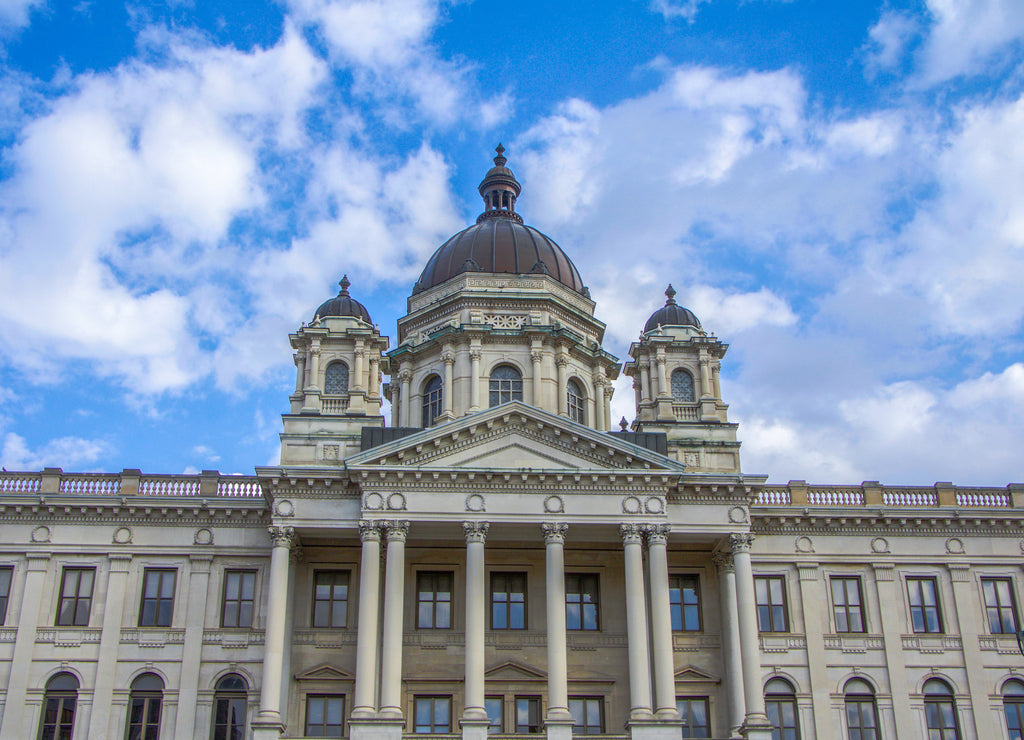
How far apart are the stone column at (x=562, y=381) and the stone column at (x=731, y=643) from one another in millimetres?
10776

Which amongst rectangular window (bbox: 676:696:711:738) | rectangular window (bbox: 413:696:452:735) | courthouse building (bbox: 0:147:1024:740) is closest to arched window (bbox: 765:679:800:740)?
courthouse building (bbox: 0:147:1024:740)

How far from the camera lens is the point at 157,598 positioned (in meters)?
40.0

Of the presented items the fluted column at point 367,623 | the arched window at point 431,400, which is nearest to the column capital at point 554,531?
the fluted column at point 367,623

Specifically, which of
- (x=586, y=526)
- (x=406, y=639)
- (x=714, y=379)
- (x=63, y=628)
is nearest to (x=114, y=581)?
(x=63, y=628)

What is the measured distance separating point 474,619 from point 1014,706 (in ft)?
65.6

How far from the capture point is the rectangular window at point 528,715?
38.7 metres

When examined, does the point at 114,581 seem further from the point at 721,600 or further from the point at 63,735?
the point at 721,600

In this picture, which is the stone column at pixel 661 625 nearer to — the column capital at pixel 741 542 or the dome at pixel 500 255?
the column capital at pixel 741 542

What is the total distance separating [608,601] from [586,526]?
4.25 metres

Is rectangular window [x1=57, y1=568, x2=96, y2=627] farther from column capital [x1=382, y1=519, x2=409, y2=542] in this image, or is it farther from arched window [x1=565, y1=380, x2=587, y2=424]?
arched window [x1=565, y1=380, x2=587, y2=424]

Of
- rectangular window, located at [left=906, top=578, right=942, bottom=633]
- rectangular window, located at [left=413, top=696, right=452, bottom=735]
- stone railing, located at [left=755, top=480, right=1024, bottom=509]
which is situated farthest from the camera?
stone railing, located at [left=755, top=480, right=1024, bottom=509]

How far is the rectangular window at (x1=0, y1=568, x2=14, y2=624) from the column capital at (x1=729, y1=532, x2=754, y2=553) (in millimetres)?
25705

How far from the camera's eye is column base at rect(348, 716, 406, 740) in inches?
1351

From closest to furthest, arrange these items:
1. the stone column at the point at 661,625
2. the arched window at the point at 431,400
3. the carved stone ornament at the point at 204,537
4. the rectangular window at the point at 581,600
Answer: the stone column at the point at 661,625 < the rectangular window at the point at 581,600 < the carved stone ornament at the point at 204,537 < the arched window at the point at 431,400
